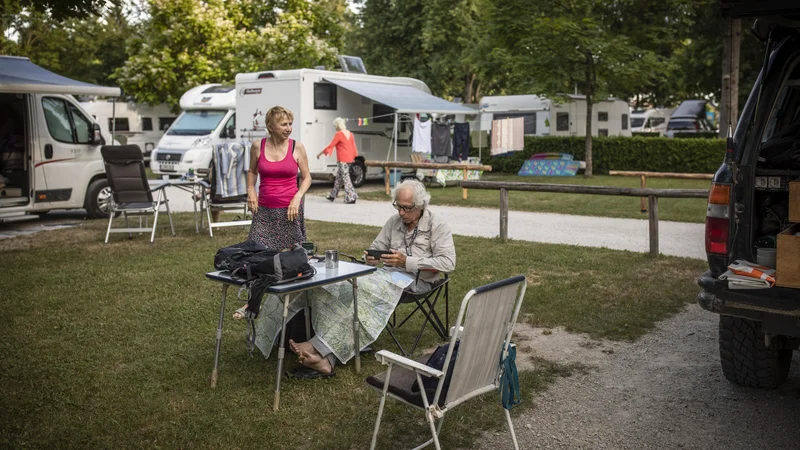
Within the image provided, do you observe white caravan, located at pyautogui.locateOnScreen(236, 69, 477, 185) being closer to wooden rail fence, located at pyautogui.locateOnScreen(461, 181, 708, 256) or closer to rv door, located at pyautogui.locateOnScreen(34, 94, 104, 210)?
rv door, located at pyautogui.locateOnScreen(34, 94, 104, 210)

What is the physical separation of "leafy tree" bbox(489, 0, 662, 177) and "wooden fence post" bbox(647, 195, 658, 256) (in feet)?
37.5

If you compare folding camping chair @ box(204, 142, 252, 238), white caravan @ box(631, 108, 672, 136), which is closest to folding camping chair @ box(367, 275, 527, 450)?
folding camping chair @ box(204, 142, 252, 238)

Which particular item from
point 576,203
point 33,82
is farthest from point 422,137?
point 33,82

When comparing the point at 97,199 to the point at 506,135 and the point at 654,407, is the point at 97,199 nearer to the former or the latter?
the point at 654,407

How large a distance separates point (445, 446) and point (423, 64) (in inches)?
1071

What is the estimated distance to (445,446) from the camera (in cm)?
392

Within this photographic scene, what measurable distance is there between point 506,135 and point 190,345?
1761 centimetres

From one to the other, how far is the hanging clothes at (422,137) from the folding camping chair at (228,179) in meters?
8.12

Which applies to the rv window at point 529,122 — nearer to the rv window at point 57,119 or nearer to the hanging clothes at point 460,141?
the hanging clothes at point 460,141

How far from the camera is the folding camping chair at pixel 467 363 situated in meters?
3.42

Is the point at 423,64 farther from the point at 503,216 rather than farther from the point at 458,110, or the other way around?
the point at 503,216

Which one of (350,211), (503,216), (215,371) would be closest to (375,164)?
(350,211)

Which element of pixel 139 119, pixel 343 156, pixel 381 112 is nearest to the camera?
pixel 343 156

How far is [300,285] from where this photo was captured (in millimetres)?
4371
